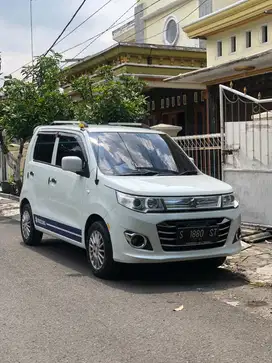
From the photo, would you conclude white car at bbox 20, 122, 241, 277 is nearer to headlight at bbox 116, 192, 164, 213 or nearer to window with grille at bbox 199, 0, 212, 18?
headlight at bbox 116, 192, 164, 213

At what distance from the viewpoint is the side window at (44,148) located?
8.62 m

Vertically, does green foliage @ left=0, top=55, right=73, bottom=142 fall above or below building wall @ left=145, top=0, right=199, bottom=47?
below

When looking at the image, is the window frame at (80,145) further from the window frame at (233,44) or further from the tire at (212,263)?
the window frame at (233,44)

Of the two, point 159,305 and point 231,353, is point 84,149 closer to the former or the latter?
point 159,305

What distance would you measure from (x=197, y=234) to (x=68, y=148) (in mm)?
2577

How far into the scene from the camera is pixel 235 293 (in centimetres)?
626


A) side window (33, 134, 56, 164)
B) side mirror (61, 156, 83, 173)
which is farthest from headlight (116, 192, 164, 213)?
side window (33, 134, 56, 164)

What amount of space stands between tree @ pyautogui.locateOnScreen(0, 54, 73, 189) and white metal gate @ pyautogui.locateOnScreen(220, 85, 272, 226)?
18.0ft

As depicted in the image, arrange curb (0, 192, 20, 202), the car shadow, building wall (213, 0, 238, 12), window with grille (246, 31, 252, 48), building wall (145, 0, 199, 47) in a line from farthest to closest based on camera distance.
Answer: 1. building wall (145, 0, 199, 47)
2. curb (0, 192, 20, 202)
3. building wall (213, 0, 238, 12)
4. window with grille (246, 31, 252, 48)
5. the car shadow

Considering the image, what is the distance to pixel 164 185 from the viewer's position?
6609 mm

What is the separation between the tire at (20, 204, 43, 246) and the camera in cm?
908

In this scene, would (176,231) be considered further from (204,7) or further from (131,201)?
(204,7)

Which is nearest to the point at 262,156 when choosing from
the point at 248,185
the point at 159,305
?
the point at 248,185

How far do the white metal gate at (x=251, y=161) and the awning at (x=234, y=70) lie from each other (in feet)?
9.89
